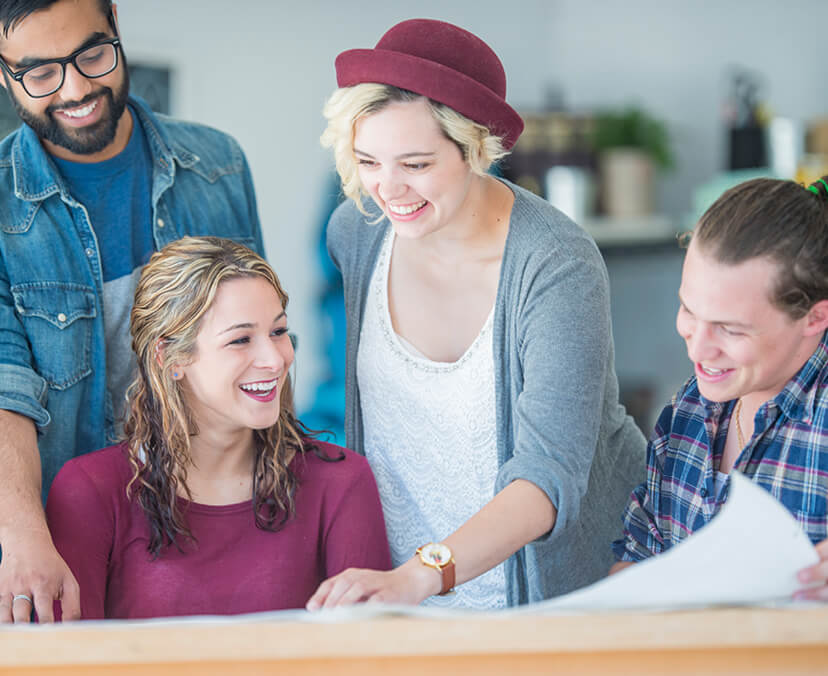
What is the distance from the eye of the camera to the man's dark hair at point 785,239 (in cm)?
107

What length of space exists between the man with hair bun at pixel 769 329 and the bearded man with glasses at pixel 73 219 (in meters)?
0.90

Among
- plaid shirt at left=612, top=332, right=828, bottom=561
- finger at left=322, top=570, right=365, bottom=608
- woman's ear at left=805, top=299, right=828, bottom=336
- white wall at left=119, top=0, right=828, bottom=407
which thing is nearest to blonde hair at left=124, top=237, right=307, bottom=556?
finger at left=322, top=570, right=365, bottom=608

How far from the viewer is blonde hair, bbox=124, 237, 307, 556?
143cm

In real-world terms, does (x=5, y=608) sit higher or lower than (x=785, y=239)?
lower

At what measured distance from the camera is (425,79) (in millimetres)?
1296

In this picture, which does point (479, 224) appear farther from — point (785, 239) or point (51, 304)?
point (51, 304)

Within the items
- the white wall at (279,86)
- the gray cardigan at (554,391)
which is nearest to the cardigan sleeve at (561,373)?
the gray cardigan at (554,391)

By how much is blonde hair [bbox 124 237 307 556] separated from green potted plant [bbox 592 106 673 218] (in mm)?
3275

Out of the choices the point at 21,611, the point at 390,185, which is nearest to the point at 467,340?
the point at 390,185

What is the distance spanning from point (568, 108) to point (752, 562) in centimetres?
413

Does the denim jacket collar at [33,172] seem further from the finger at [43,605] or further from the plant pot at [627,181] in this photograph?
the plant pot at [627,181]

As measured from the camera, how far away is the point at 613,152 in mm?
4477

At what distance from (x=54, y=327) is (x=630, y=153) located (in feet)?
11.4

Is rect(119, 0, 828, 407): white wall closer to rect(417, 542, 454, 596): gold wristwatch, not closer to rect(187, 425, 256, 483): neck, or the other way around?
rect(187, 425, 256, 483): neck
